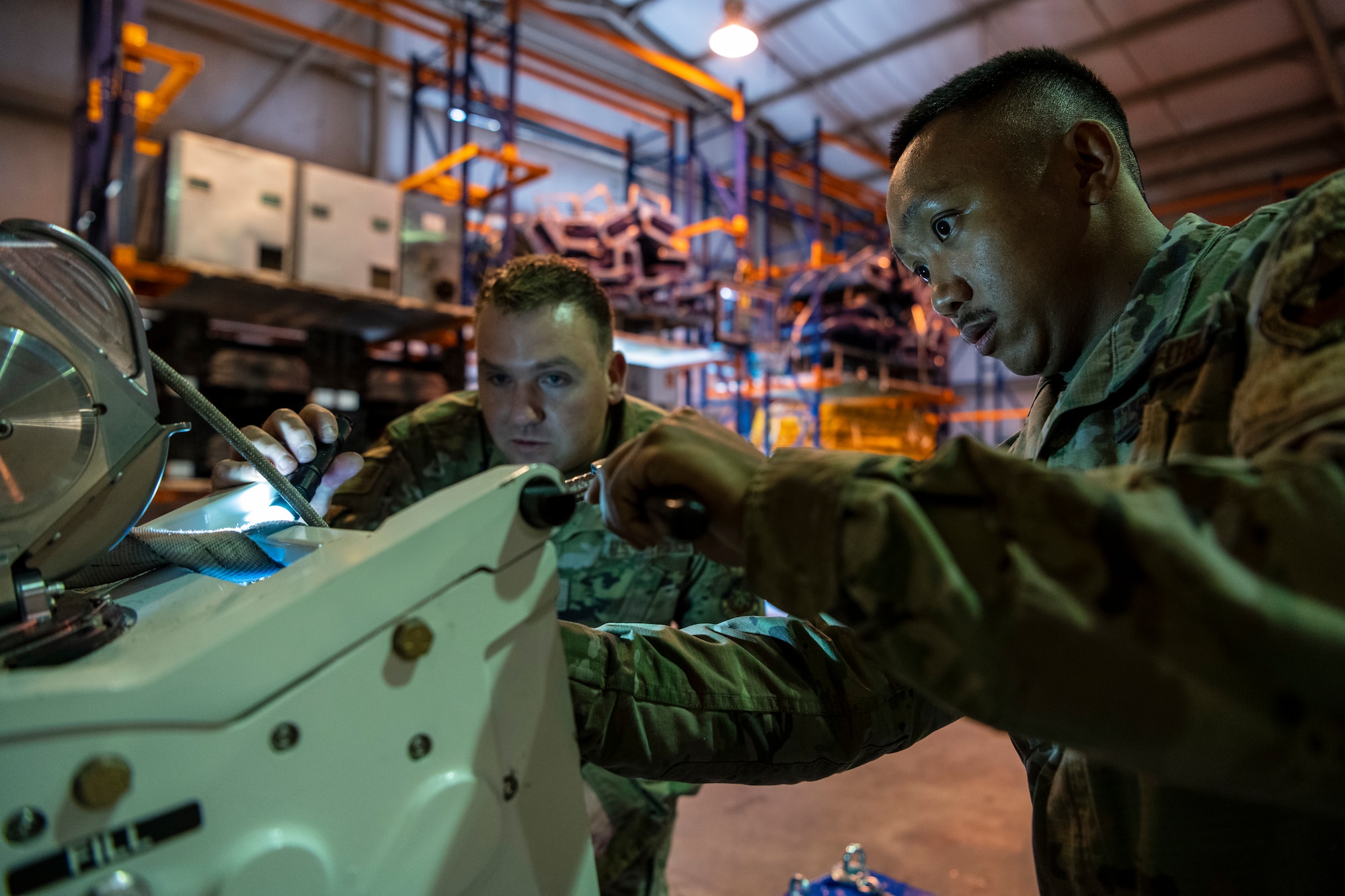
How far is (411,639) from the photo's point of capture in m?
0.55

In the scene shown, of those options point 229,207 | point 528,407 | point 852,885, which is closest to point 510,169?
point 229,207

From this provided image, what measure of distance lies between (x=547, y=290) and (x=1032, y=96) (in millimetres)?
1071

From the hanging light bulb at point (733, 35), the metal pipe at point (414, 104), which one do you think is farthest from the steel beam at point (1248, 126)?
the metal pipe at point (414, 104)

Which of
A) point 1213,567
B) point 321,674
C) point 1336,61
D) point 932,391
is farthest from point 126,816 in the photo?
point 1336,61

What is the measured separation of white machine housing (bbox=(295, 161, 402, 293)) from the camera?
3.40 metres

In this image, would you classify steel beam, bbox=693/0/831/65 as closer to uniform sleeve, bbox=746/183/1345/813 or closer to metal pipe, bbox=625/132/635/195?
metal pipe, bbox=625/132/635/195

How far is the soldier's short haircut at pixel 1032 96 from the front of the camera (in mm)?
1011

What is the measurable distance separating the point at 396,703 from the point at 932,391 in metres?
6.66

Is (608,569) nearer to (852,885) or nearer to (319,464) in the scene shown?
(319,464)

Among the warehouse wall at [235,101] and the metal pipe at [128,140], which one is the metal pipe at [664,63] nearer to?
the warehouse wall at [235,101]

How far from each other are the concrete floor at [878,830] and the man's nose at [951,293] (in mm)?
2074

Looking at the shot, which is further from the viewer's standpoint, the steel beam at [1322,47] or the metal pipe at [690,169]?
the metal pipe at [690,169]

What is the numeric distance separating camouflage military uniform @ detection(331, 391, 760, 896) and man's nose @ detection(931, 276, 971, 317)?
2.75 ft

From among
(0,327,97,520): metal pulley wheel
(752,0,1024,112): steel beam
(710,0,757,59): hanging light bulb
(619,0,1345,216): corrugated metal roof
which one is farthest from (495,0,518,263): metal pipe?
(752,0,1024,112): steel beam
